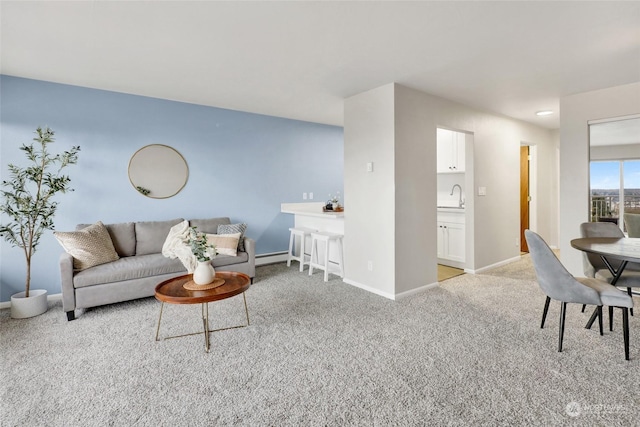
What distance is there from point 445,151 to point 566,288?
336 centimetres

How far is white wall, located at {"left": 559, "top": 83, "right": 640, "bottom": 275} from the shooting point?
3.92 meters

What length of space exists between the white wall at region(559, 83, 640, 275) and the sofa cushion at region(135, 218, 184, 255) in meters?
5.01

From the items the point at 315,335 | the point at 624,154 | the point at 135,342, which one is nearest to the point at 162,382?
the point at 135,342

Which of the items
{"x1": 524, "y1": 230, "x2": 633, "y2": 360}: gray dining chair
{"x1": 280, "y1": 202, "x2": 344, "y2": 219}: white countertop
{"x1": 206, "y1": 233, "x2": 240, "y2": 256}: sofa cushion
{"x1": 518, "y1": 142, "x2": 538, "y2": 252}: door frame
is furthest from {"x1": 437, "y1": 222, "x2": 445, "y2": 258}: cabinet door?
{"x1": 206, "y1": 233, "x2": 240, "y2": 256}: sofa cushion

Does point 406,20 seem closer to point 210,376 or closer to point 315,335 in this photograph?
point 315,335

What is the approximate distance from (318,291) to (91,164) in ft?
→ 10.1

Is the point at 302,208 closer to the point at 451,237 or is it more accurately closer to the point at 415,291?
the point at 451,237

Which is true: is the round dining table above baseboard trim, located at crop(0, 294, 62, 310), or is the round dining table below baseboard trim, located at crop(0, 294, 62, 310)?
above

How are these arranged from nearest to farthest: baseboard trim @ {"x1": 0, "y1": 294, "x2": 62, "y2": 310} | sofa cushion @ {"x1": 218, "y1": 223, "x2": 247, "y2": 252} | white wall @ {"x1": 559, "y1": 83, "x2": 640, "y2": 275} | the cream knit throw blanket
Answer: the cream knit throw blanket < baseboard trim @ {"x1": 0, "y1": 294, "x2": 62, "y2": 310} < white wall @ {"x1": 559, "y1": 83, "x2": 640, "y2": 275} < sofa cushion @ {"x1": 218, "y1": 223, "x2": 247, "y2": 252}

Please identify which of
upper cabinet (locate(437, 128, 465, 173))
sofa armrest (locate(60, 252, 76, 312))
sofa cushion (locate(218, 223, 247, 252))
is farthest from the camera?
upper cabinet (locate(437, 128, 465, 173))

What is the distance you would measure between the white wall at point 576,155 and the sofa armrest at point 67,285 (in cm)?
552

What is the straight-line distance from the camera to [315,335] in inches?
109

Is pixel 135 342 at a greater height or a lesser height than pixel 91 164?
lesser

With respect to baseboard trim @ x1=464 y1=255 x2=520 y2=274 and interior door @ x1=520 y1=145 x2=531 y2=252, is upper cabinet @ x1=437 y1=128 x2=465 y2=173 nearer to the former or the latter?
baseboard trim @ x1=464 y1=255 x2=520 y2=274
